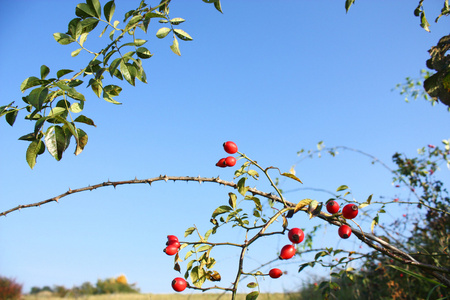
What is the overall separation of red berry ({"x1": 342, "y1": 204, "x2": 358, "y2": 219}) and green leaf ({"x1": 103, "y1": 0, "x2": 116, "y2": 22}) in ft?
3.73

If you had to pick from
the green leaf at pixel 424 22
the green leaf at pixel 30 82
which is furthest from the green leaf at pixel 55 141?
the green leaf at pixel 424 22

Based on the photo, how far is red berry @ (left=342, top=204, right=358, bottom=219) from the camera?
1.12 metres

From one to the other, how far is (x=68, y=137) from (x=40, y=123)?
0.44 ft

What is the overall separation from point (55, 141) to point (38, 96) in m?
0.15

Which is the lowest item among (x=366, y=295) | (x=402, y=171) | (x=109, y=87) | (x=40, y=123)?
(x=366, y=295)

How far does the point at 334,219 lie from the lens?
1218mm

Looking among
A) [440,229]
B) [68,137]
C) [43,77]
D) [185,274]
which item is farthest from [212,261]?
[440,229]

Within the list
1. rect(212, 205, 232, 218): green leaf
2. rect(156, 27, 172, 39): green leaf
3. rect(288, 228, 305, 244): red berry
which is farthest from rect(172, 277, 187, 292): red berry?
rect(156, 27, 172, 39): green leaf

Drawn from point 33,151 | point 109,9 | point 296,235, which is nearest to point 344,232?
point 296,235

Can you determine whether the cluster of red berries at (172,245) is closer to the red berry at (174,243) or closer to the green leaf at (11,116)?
the red berry at (174,243)

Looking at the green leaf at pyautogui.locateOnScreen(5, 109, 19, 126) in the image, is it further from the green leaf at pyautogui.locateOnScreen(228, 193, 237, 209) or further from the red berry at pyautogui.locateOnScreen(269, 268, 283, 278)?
→ the red berry at pyautogui.locateOnScreen(269, 268, 283, 278)

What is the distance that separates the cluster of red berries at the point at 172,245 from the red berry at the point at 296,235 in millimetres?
407

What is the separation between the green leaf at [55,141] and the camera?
3.55 feet

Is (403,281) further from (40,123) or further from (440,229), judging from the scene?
(40,123)
